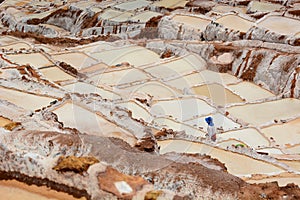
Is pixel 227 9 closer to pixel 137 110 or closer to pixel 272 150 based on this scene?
pixel 137 110

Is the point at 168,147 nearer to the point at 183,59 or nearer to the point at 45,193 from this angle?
the point at 45,193

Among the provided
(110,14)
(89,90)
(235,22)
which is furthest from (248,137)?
(110,14)

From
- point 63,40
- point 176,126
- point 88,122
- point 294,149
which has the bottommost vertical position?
point 63,40

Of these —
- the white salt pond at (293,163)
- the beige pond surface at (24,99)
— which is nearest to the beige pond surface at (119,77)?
the beige pond surface at (24,99)

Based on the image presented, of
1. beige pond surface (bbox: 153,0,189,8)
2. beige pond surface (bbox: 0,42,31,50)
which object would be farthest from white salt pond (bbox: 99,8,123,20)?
beige pond surface (bbox: 0,42,31,50)

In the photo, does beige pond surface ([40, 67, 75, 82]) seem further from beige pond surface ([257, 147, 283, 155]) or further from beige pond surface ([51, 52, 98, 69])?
beige pond surface ([257, 147, 283, 155])

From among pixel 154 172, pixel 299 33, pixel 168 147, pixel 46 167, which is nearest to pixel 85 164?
pixel 46 167

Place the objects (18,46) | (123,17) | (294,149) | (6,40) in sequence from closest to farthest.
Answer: (294,149)
(18,46)
(6,40)
(123,17)
